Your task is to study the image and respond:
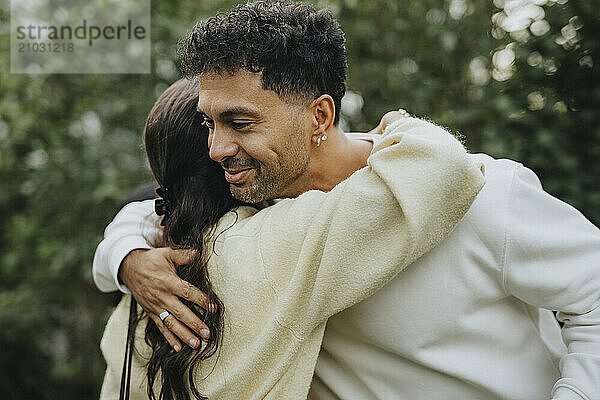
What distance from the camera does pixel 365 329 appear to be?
62.0 inches

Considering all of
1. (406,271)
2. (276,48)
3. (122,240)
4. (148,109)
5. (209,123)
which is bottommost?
(148,109)

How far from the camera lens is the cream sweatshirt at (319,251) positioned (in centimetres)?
138

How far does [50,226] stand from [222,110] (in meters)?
2.82

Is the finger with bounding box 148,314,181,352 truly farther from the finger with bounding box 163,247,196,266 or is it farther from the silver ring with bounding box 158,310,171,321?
the finger with bounding box 163,247,196,266

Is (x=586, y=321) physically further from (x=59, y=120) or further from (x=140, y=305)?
Result: (x=59, y=120)

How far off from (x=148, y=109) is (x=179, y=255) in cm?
240

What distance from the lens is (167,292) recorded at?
1709 mm

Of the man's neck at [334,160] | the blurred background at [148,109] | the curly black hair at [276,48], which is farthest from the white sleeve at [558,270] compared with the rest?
the blurred background at [148,109]

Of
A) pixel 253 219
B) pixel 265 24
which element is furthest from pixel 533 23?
pixel 253 219

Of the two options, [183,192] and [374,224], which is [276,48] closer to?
[183,192]

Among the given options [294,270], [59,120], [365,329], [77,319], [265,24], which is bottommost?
[77,319]

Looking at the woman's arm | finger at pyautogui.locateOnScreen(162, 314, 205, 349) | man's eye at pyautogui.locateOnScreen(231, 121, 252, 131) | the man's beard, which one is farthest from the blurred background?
the woman's arm

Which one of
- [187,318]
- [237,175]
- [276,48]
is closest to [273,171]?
[237,175]

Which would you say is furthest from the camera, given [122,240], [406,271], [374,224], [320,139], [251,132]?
[122,240]
